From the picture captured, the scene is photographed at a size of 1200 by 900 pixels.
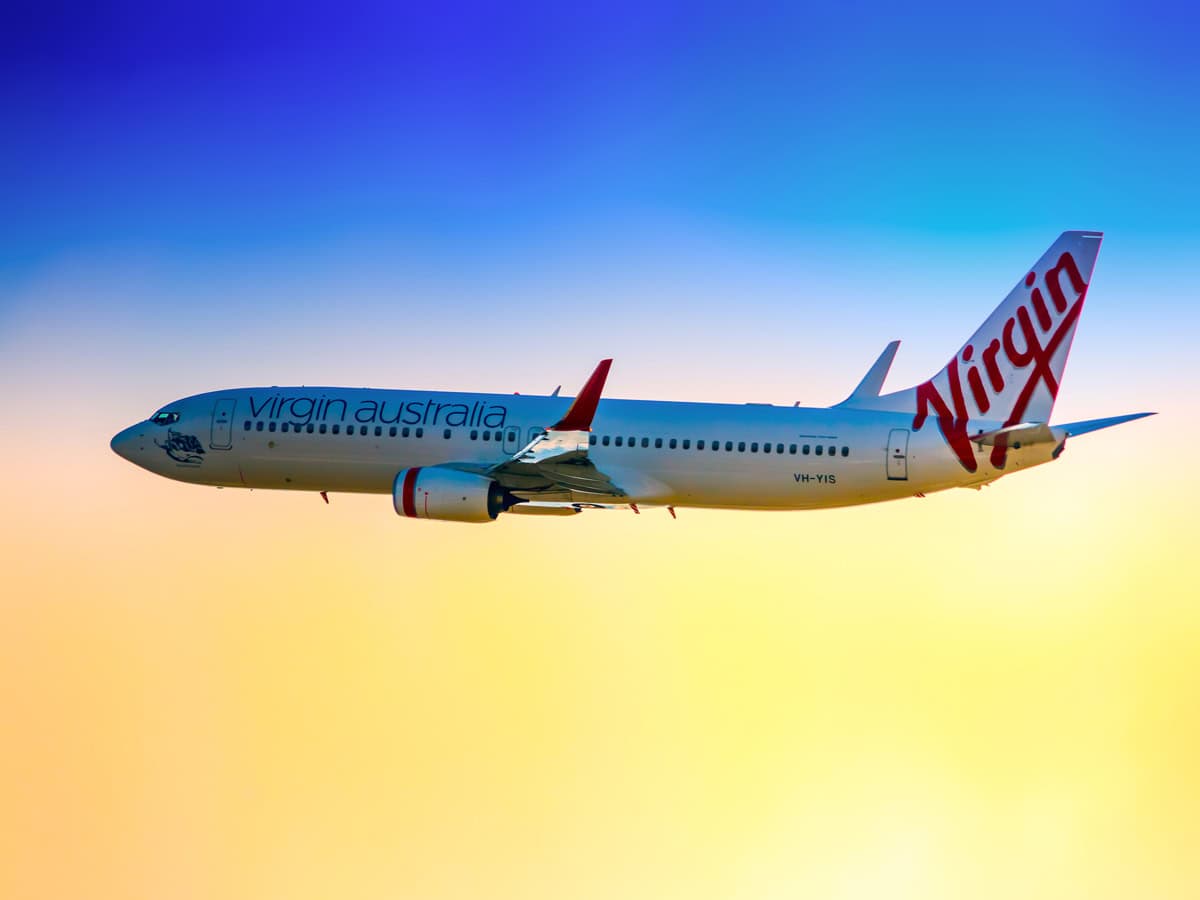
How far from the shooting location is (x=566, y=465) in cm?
5012

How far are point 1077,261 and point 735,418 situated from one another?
1184cm

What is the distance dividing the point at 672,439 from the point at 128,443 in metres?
21.8

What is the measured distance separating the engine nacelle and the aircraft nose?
13286 millimetres

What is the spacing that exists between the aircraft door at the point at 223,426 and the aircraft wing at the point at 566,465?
10633mm

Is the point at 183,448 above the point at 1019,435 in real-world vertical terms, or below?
above

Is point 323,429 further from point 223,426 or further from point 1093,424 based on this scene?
point 1093,424

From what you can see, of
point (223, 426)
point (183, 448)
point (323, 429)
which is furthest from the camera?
point (183, 448)

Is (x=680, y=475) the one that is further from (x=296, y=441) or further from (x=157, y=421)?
(x=157, y=421)

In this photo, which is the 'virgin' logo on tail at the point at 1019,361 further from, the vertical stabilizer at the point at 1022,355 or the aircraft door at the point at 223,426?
the aircraft door at the point at 223,426

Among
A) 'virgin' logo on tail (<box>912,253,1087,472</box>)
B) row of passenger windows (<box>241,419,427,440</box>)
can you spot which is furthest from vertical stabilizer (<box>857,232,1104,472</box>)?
row of passenger windows (<box>241,419,427,440</box>)

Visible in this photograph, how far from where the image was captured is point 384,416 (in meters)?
53.7

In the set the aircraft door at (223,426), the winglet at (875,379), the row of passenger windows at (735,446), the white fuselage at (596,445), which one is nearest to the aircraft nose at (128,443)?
the white fuselage at (596,445)

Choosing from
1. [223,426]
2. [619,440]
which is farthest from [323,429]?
[619,440]

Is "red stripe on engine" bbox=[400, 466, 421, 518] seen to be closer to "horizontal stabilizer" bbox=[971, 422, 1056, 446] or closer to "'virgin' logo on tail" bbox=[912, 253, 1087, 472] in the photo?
"'virgin' logo on tail" bbox=[912, 253, 1087, 472]
